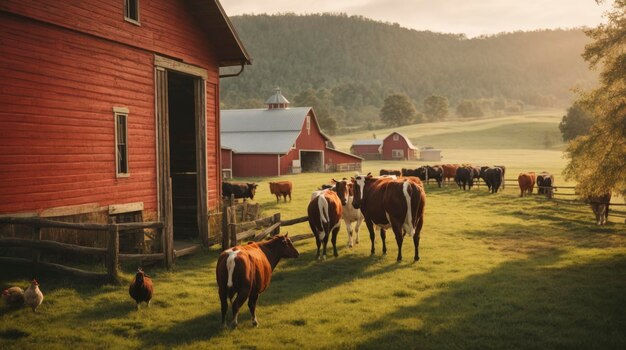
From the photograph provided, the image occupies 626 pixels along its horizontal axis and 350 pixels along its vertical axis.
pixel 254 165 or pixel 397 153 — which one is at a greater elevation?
pixel 397 153

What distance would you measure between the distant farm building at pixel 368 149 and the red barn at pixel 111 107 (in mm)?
69801

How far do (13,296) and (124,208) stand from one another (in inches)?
189

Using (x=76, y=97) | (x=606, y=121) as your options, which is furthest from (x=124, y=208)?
(x=606, y=121)

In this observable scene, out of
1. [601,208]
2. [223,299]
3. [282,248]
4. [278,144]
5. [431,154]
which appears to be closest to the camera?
[223,299]

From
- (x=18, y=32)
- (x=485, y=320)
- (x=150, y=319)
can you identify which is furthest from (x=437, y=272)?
(x=18, y=32)

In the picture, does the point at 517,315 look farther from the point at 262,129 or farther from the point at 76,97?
the point at 262,129

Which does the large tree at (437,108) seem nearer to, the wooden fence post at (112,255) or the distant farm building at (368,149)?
the distant farm building at (368,149)

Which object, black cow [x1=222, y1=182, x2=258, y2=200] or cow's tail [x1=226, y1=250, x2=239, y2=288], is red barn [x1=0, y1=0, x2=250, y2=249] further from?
black cow [x1=222, y1=182, x2=258, y2=200]

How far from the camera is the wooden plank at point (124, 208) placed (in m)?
13.1

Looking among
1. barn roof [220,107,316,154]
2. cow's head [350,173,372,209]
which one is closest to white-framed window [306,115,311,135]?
barn roof [220,107,316,154]

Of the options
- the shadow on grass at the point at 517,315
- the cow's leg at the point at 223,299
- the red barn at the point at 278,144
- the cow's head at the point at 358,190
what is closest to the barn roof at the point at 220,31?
the cow's head at the point at 358,190

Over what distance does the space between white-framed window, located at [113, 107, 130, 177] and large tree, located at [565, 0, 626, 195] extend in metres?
13.2

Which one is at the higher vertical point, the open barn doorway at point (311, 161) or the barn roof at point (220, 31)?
the barn roof at point (220, 31)

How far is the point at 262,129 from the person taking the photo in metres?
58.7
